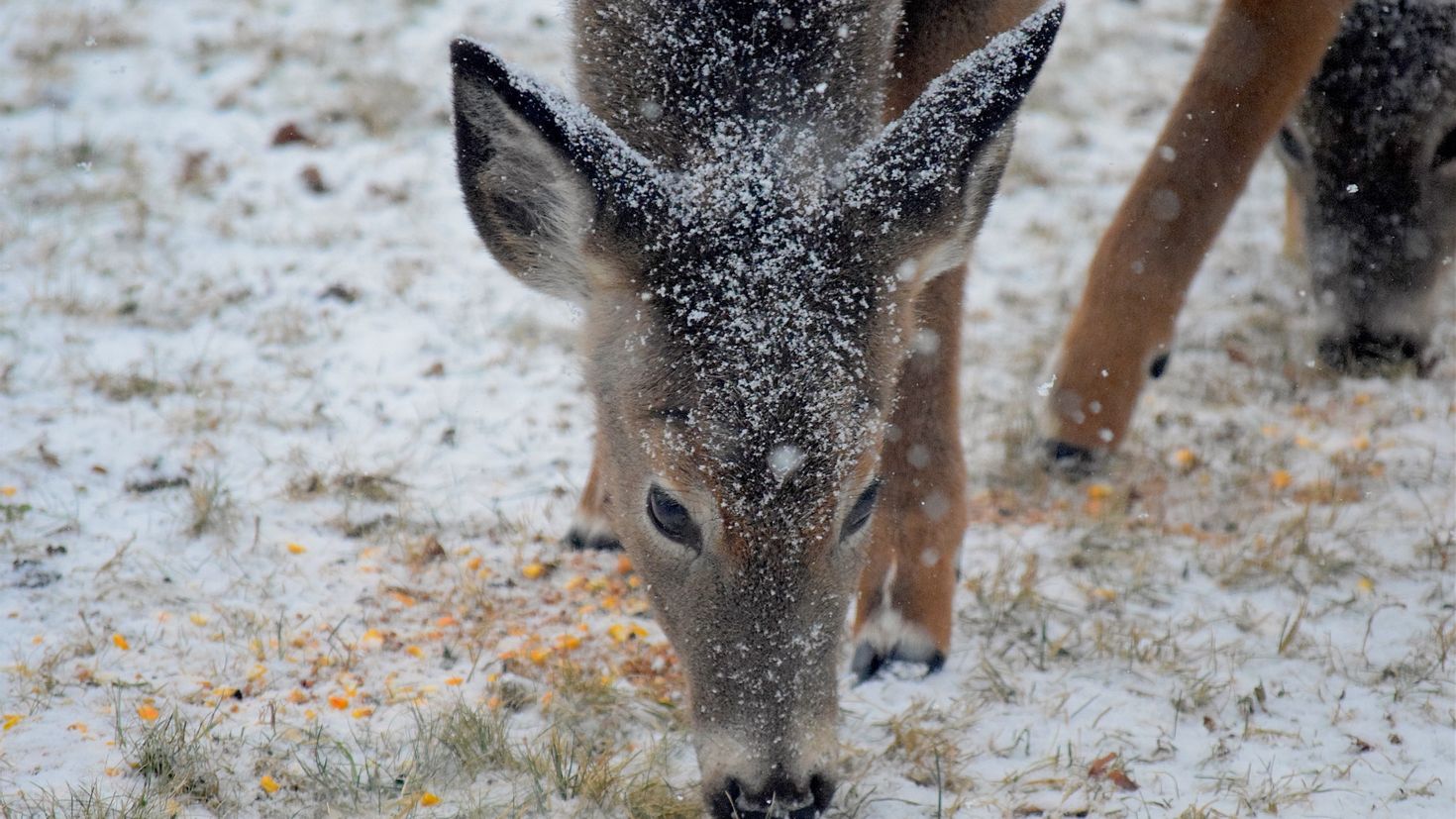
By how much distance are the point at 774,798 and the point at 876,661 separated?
117 cm

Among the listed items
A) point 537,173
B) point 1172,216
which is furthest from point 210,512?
point 1172,216

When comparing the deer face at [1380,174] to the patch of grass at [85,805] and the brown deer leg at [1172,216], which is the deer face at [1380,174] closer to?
the brown deer leg at [1172,216]

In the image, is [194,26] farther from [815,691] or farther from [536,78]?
[815,691]

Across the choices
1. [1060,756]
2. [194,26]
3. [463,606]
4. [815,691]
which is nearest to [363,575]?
[463,606]

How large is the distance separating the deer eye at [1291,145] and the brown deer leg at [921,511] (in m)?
2.70

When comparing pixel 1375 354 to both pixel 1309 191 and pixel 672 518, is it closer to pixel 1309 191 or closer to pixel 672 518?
pixel 1309 191

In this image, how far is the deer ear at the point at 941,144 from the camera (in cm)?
337

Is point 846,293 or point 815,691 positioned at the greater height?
point 846,293

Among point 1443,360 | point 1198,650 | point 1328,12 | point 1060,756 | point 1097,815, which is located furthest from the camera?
point 1443,360

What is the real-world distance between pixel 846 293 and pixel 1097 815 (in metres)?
1.55

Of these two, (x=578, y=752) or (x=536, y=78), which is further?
(x=578, y=752)

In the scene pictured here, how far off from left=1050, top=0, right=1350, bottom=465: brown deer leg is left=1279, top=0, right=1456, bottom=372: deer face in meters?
0.75

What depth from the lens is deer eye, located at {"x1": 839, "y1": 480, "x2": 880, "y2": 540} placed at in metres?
3.48

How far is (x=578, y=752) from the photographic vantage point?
3.74 m
